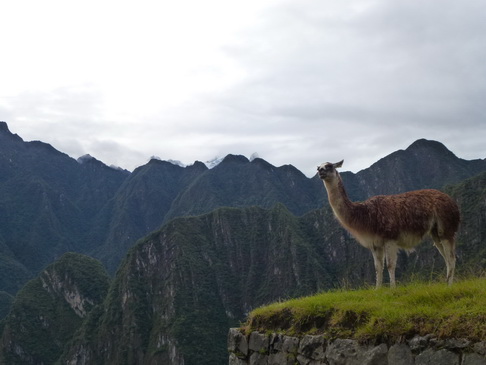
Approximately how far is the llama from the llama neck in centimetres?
14

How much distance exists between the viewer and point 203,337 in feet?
461

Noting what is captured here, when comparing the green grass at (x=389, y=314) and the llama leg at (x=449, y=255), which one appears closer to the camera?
the green grass at (x=389, y=314)

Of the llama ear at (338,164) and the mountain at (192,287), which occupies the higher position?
the llama ear at (338,164)

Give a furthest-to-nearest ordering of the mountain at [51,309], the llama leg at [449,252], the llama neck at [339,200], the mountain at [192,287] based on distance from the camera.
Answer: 1. the mountain at [51,309]
2. the mountain at [192,287]
3. the llama neck at [339,200]
4. the llama leg at [449,252]

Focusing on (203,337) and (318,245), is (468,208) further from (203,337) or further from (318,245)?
(203,337)

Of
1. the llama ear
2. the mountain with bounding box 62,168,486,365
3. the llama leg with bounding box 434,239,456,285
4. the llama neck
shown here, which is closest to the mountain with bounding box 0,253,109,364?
the mountain with bounding box 62,168,486,365

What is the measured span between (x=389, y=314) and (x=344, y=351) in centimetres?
92

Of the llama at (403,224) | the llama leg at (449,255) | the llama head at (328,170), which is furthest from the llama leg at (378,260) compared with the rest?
the llama head at (328,170)

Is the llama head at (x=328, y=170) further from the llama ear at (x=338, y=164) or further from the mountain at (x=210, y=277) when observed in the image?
the mountain at (x=210, y=277)

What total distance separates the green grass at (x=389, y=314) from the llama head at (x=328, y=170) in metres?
2.61

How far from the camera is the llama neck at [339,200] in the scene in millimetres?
10312

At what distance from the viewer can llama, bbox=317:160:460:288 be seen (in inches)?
376

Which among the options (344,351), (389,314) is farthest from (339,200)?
(344,351)

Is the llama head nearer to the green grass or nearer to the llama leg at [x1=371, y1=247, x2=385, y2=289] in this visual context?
the llama leg at [x1=371, y1=247, x2=385, y2=289]
